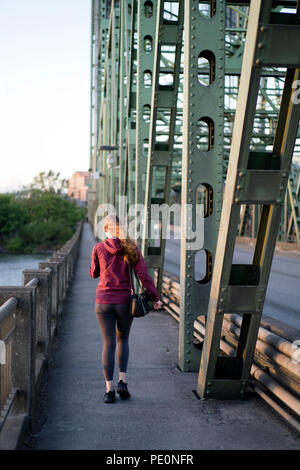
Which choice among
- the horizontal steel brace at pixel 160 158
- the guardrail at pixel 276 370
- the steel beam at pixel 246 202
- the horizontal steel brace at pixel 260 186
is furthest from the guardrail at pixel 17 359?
the horizontal steel brace at pixel 160 158

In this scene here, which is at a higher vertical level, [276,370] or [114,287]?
[114,287]

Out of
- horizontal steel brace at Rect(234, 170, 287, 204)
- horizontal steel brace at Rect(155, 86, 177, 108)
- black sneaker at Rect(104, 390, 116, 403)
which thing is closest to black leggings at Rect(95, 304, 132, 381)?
black sneaker at Rect(104, 390, 116, 403)

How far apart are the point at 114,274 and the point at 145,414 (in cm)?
138

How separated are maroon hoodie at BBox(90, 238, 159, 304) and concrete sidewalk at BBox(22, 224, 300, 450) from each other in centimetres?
103

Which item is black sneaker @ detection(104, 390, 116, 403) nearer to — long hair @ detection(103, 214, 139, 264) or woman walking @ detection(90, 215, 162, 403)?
woman walking @ detection(90, 215, 162, 403)

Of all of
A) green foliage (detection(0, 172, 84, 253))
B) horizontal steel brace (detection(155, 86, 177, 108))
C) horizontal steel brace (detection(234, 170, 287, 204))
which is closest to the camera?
horizontal steel brace (detection(234, 170, 287, 204))

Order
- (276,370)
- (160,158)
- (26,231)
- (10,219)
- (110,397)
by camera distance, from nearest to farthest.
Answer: (276,370) → (110,397) → (160,158) → (26,231) → (10,219)

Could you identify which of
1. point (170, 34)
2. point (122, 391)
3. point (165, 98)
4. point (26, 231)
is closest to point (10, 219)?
point (26, 231)

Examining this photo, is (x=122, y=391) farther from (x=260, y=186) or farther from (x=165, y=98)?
(x=165, y=98)

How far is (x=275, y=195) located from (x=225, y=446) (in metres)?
2.12

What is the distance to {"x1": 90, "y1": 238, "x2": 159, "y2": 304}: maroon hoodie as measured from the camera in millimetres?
5996

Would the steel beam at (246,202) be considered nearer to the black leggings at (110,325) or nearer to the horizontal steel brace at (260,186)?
the horizontal steel brace at (260,186)

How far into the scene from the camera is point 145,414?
5.52m

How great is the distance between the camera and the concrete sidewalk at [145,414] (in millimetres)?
4738
